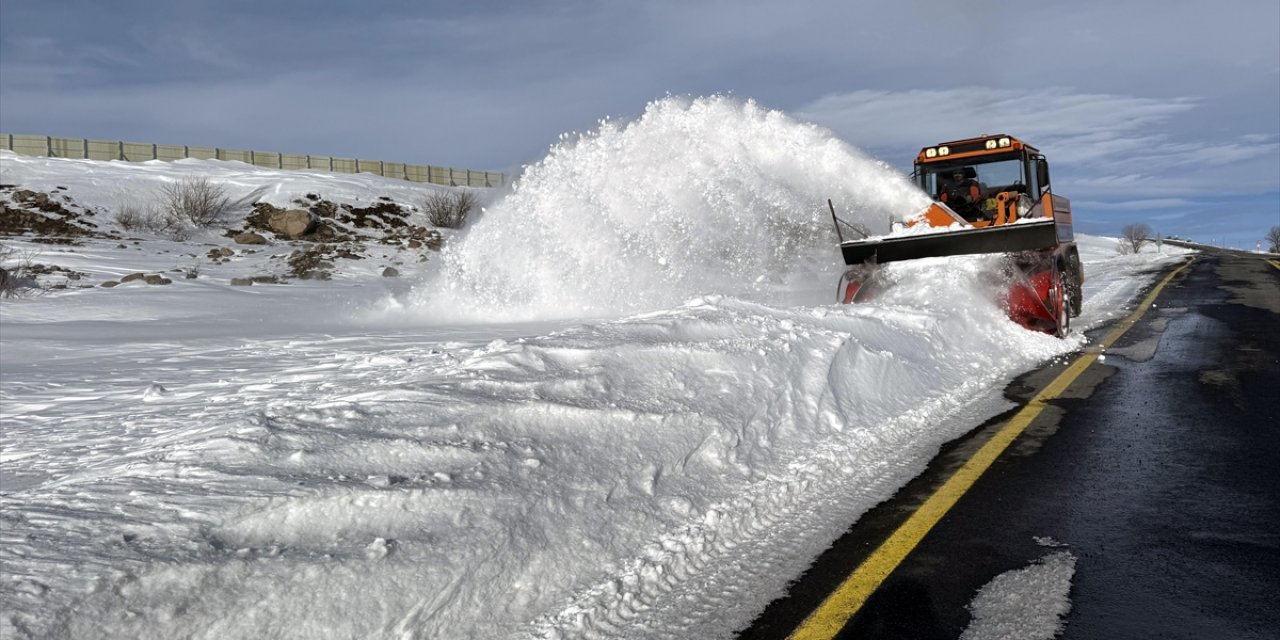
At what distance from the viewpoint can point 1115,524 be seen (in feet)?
12.5

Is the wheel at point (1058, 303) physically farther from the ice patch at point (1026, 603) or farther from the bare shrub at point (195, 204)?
the bare shrub at point (195, 204)

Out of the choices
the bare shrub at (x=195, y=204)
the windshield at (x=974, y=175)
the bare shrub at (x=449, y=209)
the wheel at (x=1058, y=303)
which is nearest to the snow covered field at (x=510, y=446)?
the windshield at (x=974, y=175)

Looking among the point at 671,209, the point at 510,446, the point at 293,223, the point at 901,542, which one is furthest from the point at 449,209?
→ the point at 901,542

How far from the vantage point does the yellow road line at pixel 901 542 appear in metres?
2.95

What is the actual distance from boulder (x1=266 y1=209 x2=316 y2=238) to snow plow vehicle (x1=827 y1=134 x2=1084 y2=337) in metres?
26.2

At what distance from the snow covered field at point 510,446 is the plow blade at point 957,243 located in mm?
391

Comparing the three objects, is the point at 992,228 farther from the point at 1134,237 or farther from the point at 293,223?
the point at 1134,237

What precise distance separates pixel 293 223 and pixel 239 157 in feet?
66.4

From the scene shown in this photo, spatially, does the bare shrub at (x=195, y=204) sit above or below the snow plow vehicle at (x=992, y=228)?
above

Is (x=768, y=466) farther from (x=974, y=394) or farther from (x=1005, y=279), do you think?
(x=1005, y=279)

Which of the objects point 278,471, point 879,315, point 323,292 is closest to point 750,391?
point 278,471

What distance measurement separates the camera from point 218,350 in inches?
339

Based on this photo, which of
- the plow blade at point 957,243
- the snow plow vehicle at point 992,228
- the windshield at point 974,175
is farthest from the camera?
the windshield at point 974,175

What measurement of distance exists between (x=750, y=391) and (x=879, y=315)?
11.4 feet
